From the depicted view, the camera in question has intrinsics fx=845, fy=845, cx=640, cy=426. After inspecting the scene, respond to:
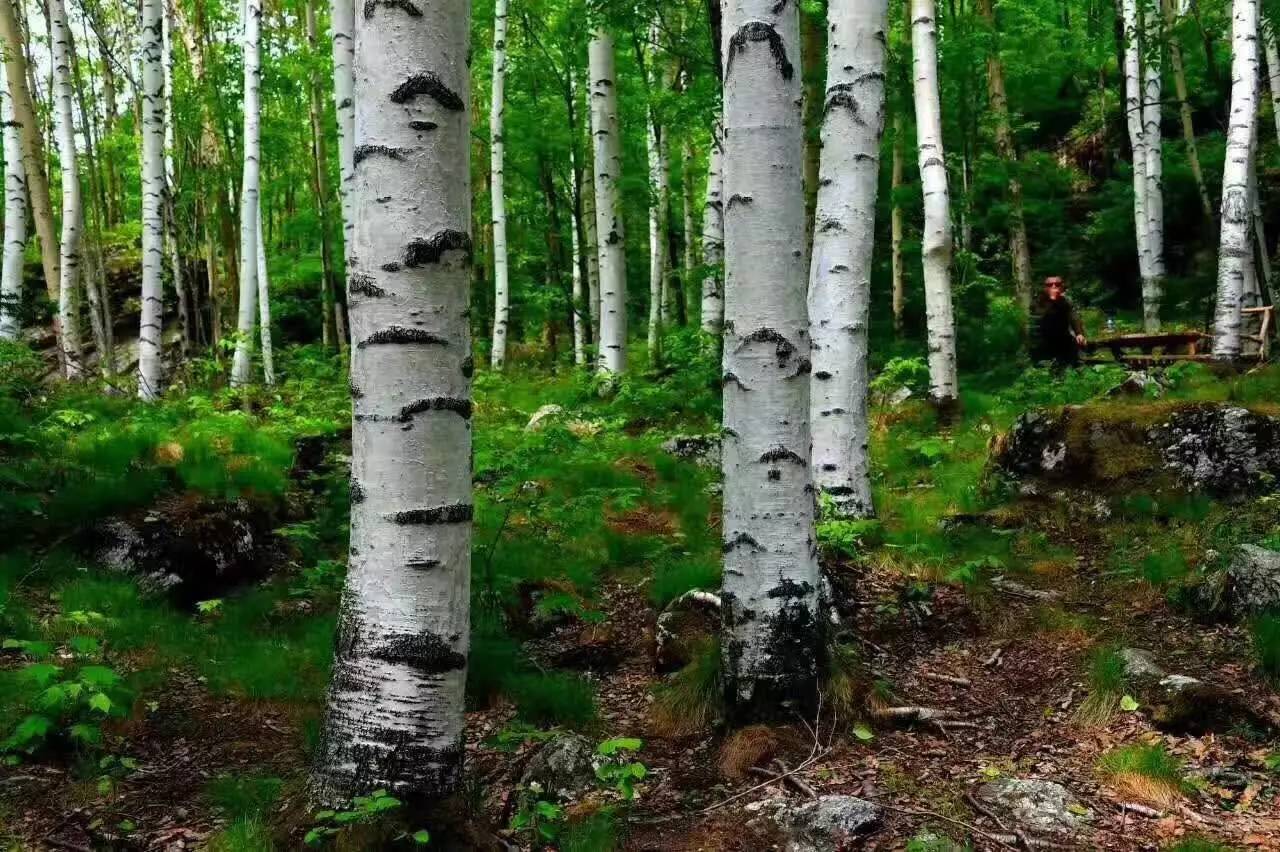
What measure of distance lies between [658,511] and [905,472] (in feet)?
8.05

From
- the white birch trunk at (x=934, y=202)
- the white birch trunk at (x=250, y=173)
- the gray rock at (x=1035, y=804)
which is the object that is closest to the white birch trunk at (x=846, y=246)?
the gray rock at (x=1035, y=804)

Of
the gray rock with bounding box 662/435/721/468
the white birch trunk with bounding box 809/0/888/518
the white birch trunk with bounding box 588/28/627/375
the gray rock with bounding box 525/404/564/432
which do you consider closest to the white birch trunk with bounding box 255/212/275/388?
the white birch trunk with bounding box 588/28/627/375

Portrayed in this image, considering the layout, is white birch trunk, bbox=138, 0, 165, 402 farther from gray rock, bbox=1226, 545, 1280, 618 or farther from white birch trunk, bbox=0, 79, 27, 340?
gray rock, bbox=1226, 545, 1280, 618

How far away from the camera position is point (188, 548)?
4797mm

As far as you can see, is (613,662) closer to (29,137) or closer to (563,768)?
(563,768)

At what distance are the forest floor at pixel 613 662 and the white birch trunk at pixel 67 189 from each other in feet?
16.2

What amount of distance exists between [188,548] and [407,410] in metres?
Answer: 3.15

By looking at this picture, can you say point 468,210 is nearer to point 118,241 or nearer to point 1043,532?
point 1043,532

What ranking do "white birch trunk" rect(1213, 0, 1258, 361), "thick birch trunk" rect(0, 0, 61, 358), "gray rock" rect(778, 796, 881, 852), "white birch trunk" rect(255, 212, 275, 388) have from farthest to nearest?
"white birch trunk" rect(255, 212, 275, 388), "thick birch trunk" rect(0, 0, 61, 358), "white birch trunk" rect(1213, 0, 1258, 361), "gray rock" rect(778, 796, 881, 852)

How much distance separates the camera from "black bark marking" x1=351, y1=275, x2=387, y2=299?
2396mm

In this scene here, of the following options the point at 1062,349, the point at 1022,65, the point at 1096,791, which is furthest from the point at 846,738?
the point at 1022,65

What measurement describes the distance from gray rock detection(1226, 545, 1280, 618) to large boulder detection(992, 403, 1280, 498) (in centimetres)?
179

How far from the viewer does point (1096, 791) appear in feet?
10.1

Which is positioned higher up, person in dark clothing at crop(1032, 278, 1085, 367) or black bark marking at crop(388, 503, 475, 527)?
person in dark clothing at crop(1032, 278, 1085, 367)
